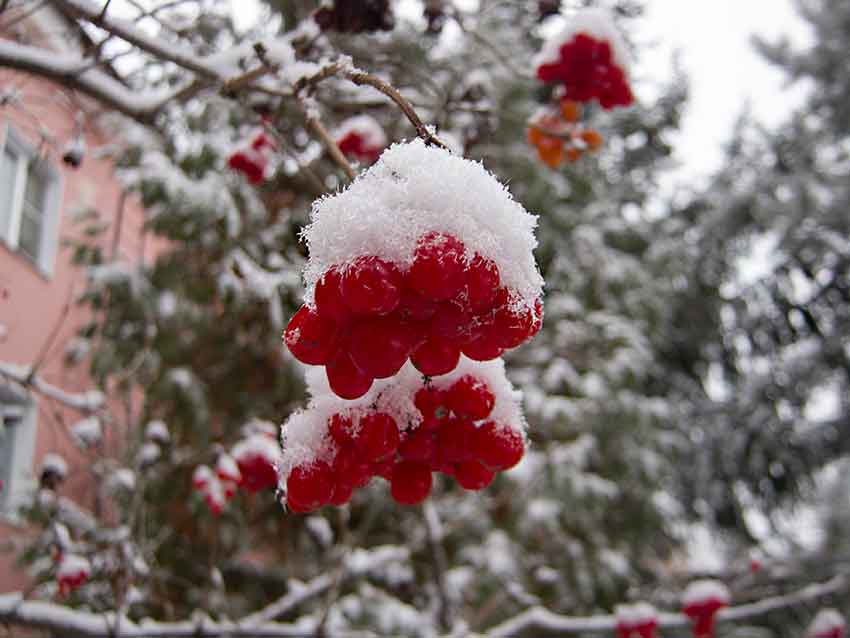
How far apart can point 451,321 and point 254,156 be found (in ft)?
6.45

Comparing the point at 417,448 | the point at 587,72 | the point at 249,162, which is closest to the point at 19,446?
the point at 249,162

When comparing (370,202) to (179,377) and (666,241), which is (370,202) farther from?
(666,241)

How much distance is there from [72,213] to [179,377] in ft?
4.31

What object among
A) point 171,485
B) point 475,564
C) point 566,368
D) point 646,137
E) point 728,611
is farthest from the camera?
point 646,137

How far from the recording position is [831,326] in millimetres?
8188

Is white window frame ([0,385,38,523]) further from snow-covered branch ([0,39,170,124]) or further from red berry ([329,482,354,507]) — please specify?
red berry ([329,482,354,507])

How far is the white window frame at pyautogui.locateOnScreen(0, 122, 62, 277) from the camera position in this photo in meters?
5.16

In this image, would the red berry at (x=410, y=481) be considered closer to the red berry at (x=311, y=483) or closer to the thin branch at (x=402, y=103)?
the red berry at (x=311, y=483)

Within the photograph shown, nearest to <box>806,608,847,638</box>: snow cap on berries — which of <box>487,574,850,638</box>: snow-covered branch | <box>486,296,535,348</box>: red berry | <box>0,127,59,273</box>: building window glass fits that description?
<box>487,574,850,638</box>: snow-covered branch

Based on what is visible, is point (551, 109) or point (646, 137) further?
point (646, 137)

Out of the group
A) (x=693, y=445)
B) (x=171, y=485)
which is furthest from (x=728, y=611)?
(x=693, y=445)

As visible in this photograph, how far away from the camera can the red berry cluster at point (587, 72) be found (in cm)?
224

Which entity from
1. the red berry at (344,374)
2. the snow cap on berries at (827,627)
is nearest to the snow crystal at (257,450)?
the red berry at (344,374)

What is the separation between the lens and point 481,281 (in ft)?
3.07
